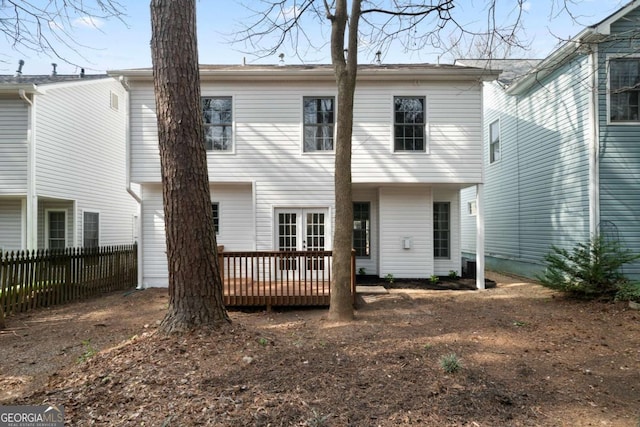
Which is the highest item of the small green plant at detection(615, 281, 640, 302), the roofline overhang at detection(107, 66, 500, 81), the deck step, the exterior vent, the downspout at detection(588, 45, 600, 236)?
the exterior vent

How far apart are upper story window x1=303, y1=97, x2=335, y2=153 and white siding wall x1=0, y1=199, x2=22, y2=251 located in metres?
9.04

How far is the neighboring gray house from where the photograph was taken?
8.34 metres

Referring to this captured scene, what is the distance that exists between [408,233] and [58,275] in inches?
352

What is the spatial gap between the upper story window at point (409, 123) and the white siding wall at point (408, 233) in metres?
1.32

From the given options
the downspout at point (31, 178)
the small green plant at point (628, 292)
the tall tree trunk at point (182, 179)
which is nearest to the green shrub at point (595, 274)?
the small green plant at point (628, 292)

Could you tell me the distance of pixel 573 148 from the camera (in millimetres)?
9164

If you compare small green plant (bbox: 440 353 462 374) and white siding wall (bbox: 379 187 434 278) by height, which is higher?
white siding wall (bbox: 379 187 434 278)

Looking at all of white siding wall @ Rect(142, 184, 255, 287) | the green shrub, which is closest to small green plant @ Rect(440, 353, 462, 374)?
the green shrub

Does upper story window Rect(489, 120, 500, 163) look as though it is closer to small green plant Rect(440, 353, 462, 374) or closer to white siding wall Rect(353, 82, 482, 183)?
white siding wall Rect(353, 82, 482, 183)

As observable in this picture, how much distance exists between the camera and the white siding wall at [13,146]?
31.6 feet

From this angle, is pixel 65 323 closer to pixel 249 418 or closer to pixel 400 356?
pixel 249 418

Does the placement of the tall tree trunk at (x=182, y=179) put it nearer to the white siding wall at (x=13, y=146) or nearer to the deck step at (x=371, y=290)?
the deck step at (x=371, y=290)

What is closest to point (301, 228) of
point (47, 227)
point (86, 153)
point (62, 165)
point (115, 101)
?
point (62, 165)

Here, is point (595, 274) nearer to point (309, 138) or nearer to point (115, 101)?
point (309, 138)
